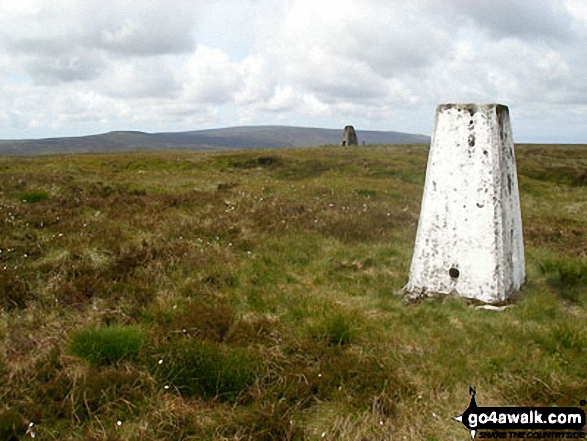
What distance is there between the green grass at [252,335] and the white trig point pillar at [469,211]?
→ 0.45 metres

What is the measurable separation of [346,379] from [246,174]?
23581mm

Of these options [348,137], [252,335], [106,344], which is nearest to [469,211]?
[252,335]

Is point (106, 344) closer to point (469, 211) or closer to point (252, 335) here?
point (252, 335)

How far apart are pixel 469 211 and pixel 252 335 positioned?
3.94 metres

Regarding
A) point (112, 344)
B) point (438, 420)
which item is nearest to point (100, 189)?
point (112, 344)

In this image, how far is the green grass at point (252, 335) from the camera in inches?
160

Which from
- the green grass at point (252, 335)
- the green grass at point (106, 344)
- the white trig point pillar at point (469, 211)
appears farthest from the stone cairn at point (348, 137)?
the green grass at point (106, 344)

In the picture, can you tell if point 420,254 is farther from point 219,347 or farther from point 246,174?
point 246,174

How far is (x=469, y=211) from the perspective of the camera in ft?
22.2

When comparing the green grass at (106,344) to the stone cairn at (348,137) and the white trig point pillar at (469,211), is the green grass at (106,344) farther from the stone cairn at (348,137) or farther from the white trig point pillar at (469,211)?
the stone cairn at (348,137)

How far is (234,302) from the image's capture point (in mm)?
6793

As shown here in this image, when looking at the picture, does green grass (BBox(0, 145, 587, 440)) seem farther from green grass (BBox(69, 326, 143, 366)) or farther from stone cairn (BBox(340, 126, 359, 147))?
stone cairn (BBox(340, 126, 359, 147))

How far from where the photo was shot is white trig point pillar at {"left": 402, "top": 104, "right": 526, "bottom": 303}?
665cm

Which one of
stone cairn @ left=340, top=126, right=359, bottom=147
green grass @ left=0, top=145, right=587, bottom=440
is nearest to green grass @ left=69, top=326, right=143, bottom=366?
green grass @ left=0, top=145, right=587, bottom=440
